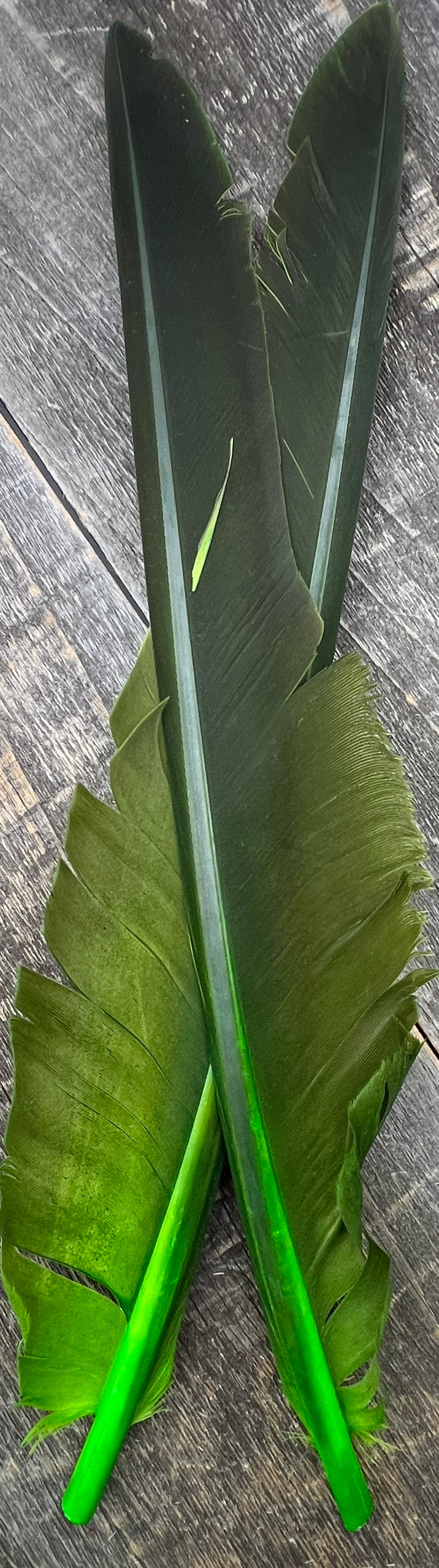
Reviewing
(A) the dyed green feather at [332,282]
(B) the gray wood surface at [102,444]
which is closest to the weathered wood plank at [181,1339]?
(B) the gray wood surface at [102,444]

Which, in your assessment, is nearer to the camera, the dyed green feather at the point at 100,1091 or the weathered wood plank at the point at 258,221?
the dyed green feather at the point at 100,1091

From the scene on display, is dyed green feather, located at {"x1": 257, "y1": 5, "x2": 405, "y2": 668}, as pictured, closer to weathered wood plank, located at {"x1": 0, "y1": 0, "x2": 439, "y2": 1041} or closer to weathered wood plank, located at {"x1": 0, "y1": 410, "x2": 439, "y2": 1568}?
weathered wood plank, located at {"x1": 0, "y1": 0, "x2": 439, "y2": 1041}

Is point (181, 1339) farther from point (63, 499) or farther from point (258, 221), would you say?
point (258, 221)

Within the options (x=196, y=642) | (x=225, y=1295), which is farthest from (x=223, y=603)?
(x=225, y=1295)

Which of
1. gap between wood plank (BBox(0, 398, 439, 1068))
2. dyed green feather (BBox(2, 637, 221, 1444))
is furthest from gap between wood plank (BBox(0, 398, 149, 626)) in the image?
dyed green feather (BBox(2, 637, 221, 1444))

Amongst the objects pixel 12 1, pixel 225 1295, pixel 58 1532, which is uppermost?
pixel 12 1

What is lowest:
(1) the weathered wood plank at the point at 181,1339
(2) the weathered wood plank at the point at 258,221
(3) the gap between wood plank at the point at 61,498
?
(1) the weathered wood plank at the point at 181,1339

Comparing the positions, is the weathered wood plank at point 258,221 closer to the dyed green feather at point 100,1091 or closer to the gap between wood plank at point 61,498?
the gap between wood plank at point 61,498

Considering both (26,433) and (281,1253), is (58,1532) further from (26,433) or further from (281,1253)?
(26,433)
